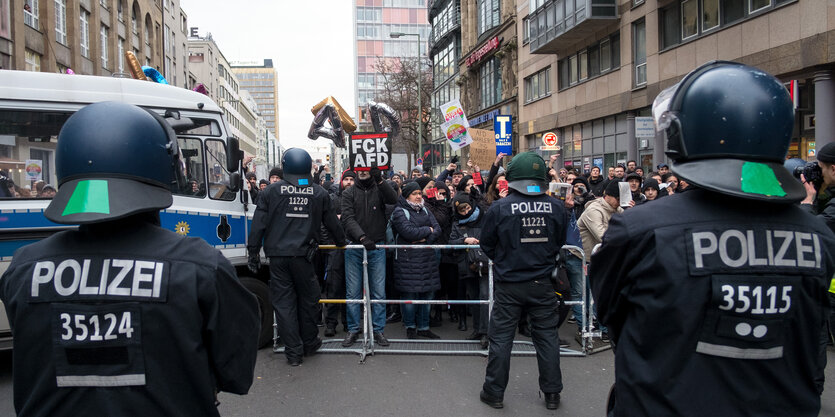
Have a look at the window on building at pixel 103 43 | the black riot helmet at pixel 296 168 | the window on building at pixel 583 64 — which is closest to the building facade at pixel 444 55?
the window on building at pixel 583 64

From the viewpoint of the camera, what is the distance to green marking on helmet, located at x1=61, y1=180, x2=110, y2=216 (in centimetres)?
180

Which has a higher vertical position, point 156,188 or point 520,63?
point 520,63

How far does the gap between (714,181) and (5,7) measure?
26310 millimetres

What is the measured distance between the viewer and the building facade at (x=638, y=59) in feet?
42.7

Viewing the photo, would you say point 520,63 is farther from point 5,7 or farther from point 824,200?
point 824,200

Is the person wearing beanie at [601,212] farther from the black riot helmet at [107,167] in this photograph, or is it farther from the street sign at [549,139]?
the street sign at [549,139]

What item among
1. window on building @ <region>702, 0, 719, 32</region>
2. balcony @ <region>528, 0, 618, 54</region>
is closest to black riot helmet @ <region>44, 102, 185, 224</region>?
window on building @ <region>702, 0, 719, 32</region>

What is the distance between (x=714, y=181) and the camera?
1795 millimetres

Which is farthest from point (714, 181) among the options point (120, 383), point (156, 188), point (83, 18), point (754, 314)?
point (83, 18)

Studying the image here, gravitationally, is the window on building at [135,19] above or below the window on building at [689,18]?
above

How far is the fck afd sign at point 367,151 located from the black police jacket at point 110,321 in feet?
17.7

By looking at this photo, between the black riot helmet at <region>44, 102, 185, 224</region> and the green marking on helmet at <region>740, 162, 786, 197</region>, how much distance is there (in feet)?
6.24

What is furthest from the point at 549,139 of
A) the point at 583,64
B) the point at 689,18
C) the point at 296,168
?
the point at 296,168

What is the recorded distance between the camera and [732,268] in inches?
71.1
